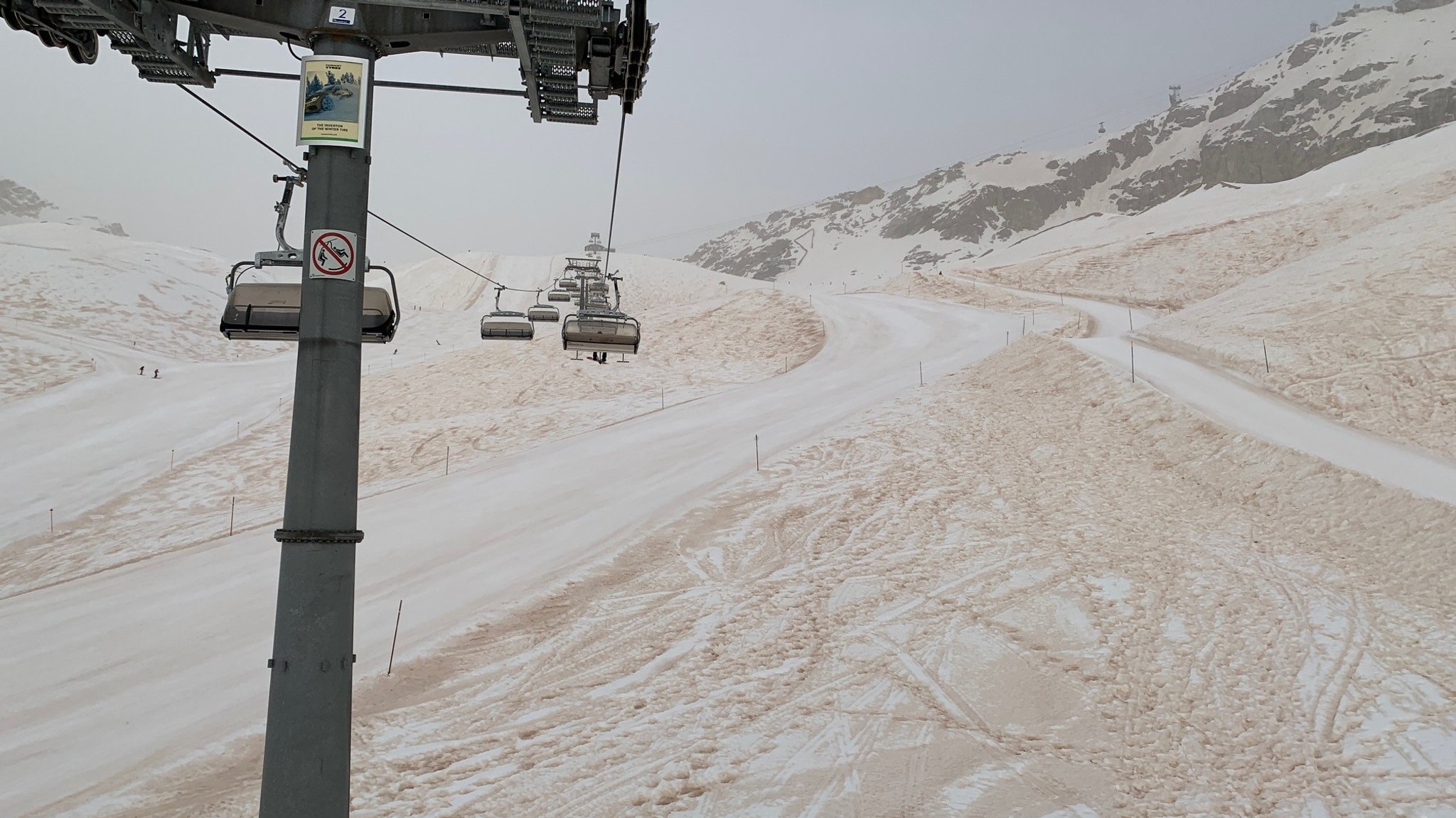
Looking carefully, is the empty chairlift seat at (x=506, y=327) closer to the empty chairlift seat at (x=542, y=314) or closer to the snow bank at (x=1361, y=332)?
the empty chairlift seat at (x=542, y=314)

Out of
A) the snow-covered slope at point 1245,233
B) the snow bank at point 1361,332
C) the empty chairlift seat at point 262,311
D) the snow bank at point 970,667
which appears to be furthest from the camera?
the snow-covered slope at point 1245,233

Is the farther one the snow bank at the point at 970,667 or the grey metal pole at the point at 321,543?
the snow bank at the point at 970,667

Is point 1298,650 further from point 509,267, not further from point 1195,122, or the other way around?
point 1195,122

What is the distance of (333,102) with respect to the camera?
5.31 meters

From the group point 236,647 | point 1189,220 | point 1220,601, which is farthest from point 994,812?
point 1189,220

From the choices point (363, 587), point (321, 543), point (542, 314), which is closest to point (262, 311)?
point (321, 543)

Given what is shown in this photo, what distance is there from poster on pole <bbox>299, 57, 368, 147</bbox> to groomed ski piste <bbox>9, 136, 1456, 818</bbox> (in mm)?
6960

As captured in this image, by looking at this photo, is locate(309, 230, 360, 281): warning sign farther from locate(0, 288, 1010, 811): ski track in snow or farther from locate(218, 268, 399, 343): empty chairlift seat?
locate(0, 288, 1010, 811): ski track in snow

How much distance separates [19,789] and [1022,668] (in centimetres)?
1330

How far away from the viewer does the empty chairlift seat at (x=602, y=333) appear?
19578 mm

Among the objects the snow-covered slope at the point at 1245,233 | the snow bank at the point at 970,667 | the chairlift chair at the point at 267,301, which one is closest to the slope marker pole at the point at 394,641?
the snow bank at the point at 970,667

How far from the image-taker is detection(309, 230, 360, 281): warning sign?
5.12 meters

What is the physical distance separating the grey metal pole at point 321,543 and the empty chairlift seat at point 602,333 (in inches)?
560

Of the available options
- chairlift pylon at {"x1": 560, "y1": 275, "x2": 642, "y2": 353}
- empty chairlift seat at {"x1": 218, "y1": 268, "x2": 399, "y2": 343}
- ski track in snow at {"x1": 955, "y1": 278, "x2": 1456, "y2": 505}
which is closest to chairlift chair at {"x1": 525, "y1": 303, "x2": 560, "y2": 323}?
chairlift pylon at {"x1": 560, "y1": 275, "x2": 642, "y2": 353}
